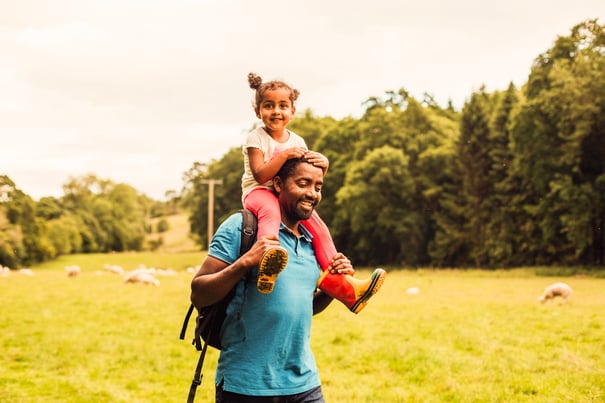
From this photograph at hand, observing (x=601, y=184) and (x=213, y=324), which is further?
(x=601, y=184)

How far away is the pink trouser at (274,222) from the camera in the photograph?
3414 millimetres

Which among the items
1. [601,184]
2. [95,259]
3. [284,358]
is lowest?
[95,259]

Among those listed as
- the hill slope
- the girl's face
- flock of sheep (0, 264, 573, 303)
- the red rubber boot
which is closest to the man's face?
the red rubber boot

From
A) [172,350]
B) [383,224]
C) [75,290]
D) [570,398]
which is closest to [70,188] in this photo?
[383,224]

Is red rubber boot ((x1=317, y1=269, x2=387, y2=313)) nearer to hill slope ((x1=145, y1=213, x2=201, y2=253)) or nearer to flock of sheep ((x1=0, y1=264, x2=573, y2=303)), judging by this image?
flock of sheep ((x1=0, y1=264, x2=573, y2=303))

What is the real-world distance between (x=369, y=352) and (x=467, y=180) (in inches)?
1553

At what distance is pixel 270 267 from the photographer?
3.04 meters

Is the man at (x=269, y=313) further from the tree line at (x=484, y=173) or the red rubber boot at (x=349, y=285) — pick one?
the tree line at (x=484, y=173)

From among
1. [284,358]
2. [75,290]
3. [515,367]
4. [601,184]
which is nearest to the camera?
[284,358]

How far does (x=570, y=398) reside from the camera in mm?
8078

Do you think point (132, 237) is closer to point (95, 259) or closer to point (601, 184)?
point (95, 259)

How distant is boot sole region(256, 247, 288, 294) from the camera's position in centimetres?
299

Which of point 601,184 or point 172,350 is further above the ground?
point 601,184

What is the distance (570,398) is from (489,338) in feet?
13.2
